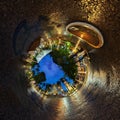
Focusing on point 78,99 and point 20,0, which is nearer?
point 20,0

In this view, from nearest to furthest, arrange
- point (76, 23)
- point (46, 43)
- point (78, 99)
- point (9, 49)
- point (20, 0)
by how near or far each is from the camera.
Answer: point (20, 0) → point (9, 49) → point (76, 23) → point (78, 99) → point (46, 43)

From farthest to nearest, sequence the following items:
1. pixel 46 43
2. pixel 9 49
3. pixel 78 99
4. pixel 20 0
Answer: pixel 46 43
pixel 78 99
pixel 9 49
pixel 20 0

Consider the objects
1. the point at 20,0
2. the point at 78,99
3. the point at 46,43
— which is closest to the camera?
the point at 20,0

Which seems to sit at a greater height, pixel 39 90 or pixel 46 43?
pixel 46 43

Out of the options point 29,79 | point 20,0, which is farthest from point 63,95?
point 20,0

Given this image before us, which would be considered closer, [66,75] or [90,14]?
[90,14]

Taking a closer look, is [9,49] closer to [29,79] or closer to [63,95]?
[29,79]

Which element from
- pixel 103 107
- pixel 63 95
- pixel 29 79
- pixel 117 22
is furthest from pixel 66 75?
pixel 117 22

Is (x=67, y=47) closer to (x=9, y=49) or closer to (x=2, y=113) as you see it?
(x=9, y=49)

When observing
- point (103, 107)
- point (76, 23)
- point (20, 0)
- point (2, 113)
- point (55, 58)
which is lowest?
point (103, 107)
